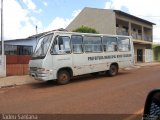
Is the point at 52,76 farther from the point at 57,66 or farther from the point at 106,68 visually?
the point at 106,68

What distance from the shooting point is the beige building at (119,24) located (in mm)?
34438

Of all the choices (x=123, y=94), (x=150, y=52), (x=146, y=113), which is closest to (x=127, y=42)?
(x=123, y=94)

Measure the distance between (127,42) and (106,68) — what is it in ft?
10.6

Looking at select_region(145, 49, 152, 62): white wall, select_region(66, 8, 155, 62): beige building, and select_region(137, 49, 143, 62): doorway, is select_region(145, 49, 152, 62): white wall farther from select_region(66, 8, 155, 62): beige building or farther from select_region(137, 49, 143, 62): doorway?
select_region(137, 49, 143, 62): doorway

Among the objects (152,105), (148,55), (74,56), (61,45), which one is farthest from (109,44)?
(148,55)

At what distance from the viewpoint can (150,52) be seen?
42.9 metres

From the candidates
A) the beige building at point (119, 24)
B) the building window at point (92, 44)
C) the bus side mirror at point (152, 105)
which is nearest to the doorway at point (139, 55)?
the beige building at point (119, 24)

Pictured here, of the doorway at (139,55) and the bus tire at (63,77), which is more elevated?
the doorway at (139,55)

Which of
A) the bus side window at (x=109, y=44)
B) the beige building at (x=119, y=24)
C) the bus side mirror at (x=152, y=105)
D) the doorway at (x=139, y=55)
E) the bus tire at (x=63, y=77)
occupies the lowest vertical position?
the bus tire at (x=63, y=77)

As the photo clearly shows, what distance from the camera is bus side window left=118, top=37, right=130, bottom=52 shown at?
18592mm

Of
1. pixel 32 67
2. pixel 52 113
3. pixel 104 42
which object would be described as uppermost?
pixel 104 42

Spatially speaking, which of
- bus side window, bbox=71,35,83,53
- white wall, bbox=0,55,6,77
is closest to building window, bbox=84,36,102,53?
bus side window, bbox=71,35,83,53

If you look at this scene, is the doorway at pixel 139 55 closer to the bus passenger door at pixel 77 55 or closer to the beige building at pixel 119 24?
the beige building at pixel 119 24

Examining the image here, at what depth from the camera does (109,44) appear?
17.8 metres
